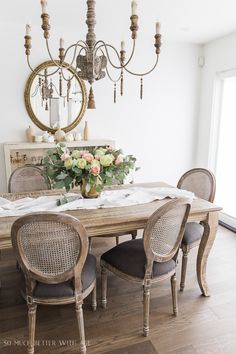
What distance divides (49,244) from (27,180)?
148 centimetres

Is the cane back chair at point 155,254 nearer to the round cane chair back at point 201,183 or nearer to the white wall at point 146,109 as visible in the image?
the round cane chair back at point 201,183

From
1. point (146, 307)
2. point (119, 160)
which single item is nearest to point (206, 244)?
point (146, 307)

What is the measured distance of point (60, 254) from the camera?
1.57 metres

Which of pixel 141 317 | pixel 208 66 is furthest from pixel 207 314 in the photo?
pixel 208 66

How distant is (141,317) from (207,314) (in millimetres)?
510

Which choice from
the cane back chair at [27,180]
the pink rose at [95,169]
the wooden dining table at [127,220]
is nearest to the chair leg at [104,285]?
the wooden dining table at [127,220]

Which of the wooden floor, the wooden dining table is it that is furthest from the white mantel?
the wooden floor

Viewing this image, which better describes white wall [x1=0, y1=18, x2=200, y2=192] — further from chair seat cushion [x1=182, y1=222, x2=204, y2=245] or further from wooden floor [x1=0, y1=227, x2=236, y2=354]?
wooden floor [x1=0, y1=227, x2=236, y2=354]

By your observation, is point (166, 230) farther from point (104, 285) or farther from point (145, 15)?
point (145, 15)

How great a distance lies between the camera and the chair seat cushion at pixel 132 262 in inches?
73.5

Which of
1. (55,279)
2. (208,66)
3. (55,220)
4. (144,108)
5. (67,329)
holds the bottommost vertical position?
(67,329)

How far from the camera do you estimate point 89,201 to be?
2.24 m

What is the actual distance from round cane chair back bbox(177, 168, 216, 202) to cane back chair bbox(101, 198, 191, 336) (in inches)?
35.8

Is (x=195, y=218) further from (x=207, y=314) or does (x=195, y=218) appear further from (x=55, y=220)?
(x=55, y=220)
